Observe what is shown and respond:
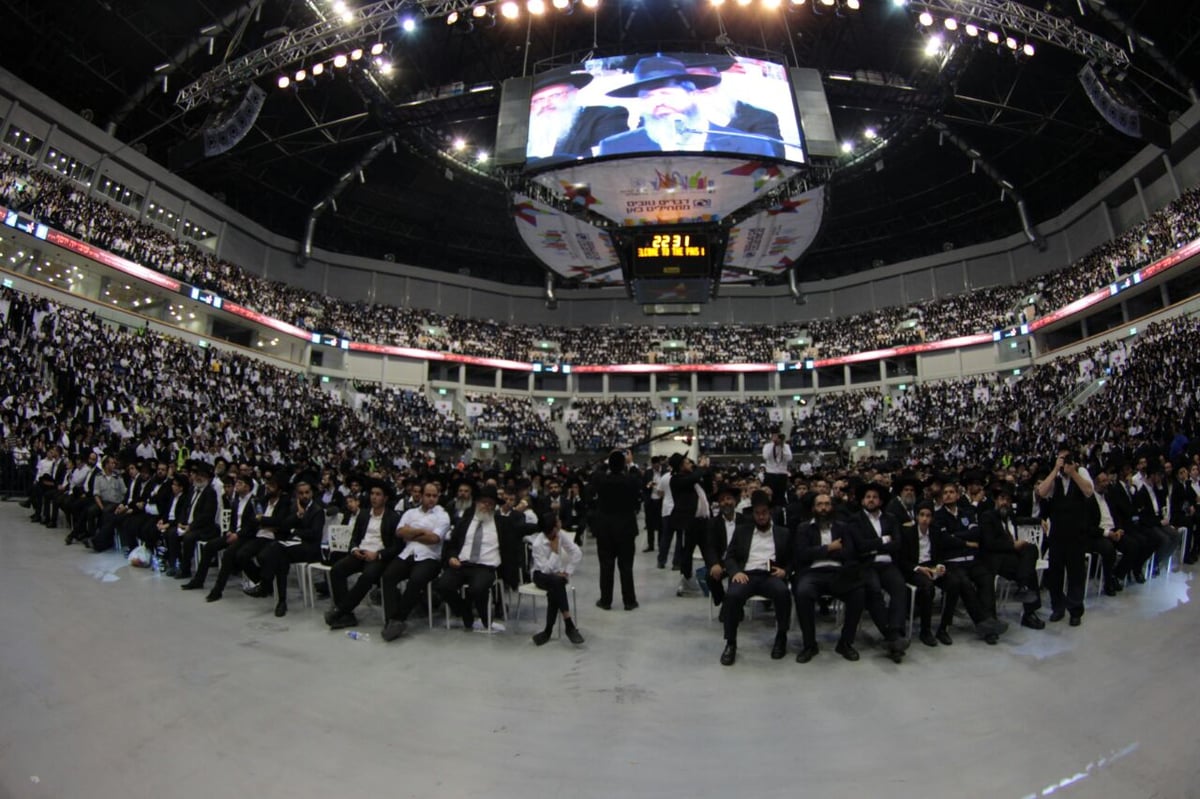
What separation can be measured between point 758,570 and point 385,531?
3765 mm

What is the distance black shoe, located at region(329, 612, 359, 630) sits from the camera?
6.15 metres

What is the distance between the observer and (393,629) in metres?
5.83

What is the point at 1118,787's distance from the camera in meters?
3.11

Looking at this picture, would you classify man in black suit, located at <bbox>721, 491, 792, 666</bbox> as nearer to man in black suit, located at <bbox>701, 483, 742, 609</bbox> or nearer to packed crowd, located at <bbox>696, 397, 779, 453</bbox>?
man in black suit, located at <bbox>701, 483, 742, 609</bbox>

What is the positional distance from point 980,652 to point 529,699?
12.9ft

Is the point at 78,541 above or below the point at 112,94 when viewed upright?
below

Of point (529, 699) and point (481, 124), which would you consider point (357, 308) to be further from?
point (529, 699)

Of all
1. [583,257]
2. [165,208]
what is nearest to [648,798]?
[583,257]

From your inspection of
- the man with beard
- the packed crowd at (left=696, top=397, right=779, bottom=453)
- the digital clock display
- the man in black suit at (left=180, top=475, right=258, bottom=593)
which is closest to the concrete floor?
the man in black suit at (left=180, top=475, right=258, bottom=593)

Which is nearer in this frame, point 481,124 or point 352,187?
point 481,124

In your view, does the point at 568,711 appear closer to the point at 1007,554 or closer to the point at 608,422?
the point at 1007,554

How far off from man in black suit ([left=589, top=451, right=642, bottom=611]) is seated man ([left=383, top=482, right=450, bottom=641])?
5.60ft

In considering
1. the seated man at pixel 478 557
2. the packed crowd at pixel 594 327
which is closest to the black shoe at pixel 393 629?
the seated man at pixel 478 557

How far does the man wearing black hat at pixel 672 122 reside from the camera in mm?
18594
